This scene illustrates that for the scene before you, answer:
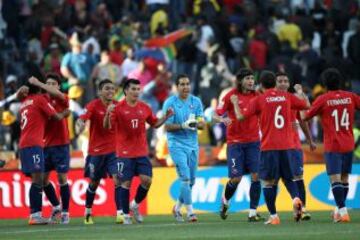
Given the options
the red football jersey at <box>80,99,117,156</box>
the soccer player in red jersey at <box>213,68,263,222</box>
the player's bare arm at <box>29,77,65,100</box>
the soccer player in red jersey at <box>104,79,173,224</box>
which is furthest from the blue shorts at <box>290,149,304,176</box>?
the player's bare arm at <box>29,77,65,100</box>

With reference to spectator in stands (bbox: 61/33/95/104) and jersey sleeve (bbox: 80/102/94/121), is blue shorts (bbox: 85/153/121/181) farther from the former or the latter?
spectator in stands (bbox: 61/33/95/104)

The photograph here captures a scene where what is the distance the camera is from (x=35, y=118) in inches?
972

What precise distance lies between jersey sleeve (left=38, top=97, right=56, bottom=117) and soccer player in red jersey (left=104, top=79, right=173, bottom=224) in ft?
3.27

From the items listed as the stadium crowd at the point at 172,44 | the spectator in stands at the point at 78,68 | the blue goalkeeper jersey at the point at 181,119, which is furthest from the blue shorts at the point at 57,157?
the spectator in stands at the point at 78,68

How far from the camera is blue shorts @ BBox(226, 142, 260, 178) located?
2484 centimetres

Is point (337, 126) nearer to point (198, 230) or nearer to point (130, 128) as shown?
point (198, 230)

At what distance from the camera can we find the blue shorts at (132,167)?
79.3 ft

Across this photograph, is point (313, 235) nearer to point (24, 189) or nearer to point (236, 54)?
point (24, 189)

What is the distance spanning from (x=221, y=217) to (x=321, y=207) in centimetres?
474

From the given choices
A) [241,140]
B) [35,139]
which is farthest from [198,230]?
[35,139]

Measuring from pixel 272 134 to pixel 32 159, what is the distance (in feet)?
14.3

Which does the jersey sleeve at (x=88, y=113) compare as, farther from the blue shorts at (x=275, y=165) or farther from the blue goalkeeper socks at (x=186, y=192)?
the blue shorts at (x=275, y=165)

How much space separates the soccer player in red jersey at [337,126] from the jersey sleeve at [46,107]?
4.43 metres

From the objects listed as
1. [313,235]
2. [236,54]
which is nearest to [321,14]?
[236,54]
